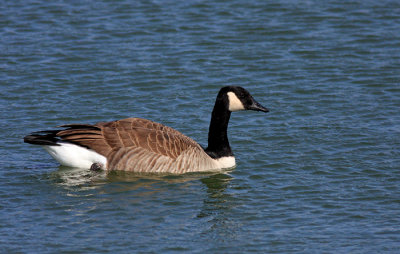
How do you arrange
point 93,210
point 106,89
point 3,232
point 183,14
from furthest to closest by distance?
point 183,14 → point 106,89 → point 93,210 → point 3,232

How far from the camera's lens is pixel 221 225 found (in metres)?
10.2

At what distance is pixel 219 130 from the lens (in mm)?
12844

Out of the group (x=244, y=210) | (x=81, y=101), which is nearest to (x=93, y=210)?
(x=244, y=210)

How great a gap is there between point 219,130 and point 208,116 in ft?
6.26

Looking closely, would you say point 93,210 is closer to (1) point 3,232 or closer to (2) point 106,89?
(1) point 3,232

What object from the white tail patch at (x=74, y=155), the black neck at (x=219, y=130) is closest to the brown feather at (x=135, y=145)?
the white tail patch at (x=74, y=155)

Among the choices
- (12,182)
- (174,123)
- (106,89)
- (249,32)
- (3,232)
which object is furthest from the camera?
(249,32)

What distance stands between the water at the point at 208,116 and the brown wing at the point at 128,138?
0.47m

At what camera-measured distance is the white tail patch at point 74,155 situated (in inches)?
475

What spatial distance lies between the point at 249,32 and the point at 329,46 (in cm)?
210

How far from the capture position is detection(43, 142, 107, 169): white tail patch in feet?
39.5

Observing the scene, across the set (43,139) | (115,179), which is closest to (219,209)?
(115,179)

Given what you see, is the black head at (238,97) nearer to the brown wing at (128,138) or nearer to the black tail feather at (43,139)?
the brown wing at (128,138)

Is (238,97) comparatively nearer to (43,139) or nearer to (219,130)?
(219,130)
